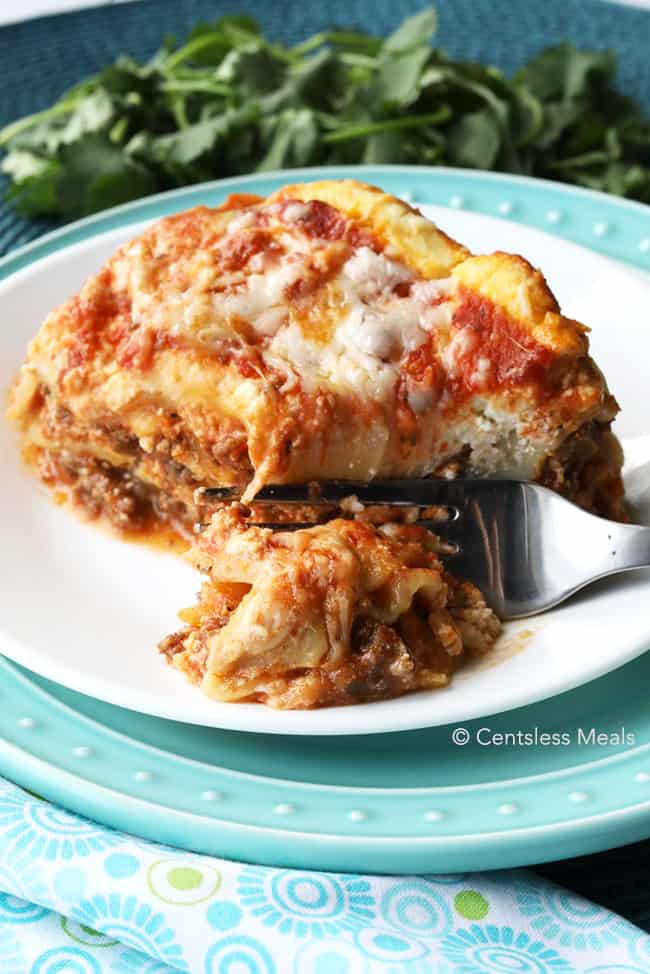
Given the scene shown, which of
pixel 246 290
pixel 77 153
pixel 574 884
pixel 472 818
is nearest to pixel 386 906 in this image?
pixel 472 818

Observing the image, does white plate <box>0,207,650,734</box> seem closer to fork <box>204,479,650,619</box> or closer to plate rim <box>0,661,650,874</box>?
fork <box>204,479,650,619</box>

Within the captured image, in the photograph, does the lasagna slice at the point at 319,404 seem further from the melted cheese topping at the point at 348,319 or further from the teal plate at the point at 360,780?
the teal plate at the point at 360,780

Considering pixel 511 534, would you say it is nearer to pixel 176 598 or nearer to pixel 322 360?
pixel 322 360

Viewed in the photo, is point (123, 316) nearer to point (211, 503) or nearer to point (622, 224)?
point (211, 503)

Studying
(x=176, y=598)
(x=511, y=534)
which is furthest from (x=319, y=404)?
(x=176, y=598)

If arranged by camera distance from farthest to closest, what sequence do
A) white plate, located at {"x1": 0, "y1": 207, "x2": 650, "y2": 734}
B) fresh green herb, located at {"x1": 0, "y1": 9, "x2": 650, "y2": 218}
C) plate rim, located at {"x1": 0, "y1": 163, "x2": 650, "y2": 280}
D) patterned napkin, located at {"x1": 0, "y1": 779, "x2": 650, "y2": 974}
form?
fresh green herb, located at {"x1": 0, "y1": 9, "x2": 650, "y2": 218} → plate rim, located at {"x1": 0, "y1": 163, "x2": 650, "y2": 280} → white plate, located at {"x1": 0, "y1": 207, "x2": 650, "y2": 734} → patterned napkin, located at {"x1": 0, "y1": 779, "x2": 650, "y2": 974}

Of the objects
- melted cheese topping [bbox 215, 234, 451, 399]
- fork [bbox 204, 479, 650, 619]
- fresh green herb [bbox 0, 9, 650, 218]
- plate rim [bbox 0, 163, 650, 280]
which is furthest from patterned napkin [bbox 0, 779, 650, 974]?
fresh green herb [bbox 0, 9, 650, 218]
